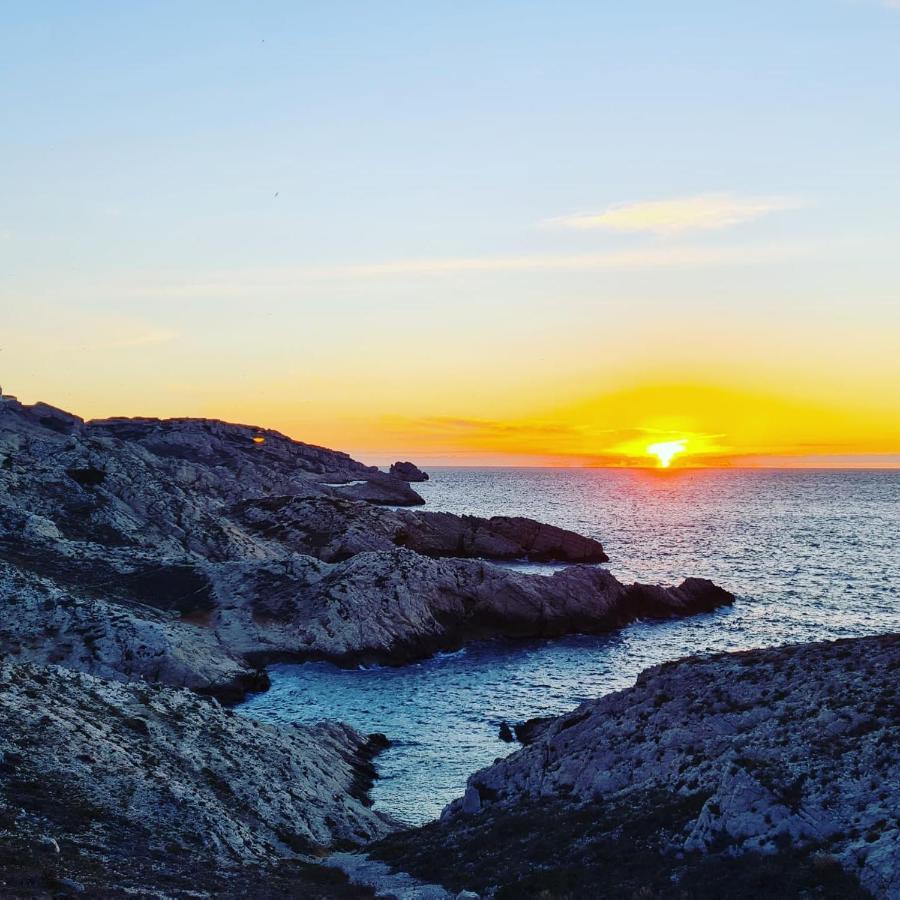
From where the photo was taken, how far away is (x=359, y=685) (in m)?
64.8

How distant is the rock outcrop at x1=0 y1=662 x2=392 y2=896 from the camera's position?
23.9 m

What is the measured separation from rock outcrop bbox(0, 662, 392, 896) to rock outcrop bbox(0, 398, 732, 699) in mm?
17783

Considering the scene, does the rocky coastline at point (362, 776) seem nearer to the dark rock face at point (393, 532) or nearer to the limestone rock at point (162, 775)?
the limestone rock at point (162, 775)

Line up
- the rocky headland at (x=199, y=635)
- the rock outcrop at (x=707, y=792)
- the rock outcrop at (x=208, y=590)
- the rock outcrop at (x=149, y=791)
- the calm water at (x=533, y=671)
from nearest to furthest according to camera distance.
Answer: the rock outcrop at (x=707, y=792)
the rock outcrop at (x=149, y=791)
the rocky headland at (x=199, y=635)
the calm water at (x=533, y=671)
the rock outcrop at (x=208, y=590)

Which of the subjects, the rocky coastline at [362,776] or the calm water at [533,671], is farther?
the calm water at [533,671]

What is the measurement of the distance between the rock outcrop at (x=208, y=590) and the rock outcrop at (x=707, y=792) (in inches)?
1281

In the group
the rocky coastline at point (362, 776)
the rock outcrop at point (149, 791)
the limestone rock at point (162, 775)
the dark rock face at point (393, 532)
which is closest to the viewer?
the rocky coastline at point (362, 776)

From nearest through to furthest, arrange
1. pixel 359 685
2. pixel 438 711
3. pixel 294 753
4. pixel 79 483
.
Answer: pixel 294 753, pixel 438 711, pixel 359 685, pixel 79 483

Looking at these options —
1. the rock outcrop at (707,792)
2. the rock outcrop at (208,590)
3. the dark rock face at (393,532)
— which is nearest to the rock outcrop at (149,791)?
the rock outcrop at (707,792)

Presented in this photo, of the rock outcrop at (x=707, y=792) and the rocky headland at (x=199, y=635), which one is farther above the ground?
the rock outcrop at (x=707, y=792)

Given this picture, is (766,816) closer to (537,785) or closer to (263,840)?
(537,785)

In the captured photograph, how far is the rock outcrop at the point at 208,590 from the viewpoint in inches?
2291

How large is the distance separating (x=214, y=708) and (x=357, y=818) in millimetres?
8817

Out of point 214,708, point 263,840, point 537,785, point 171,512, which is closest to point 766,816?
point 537,785
